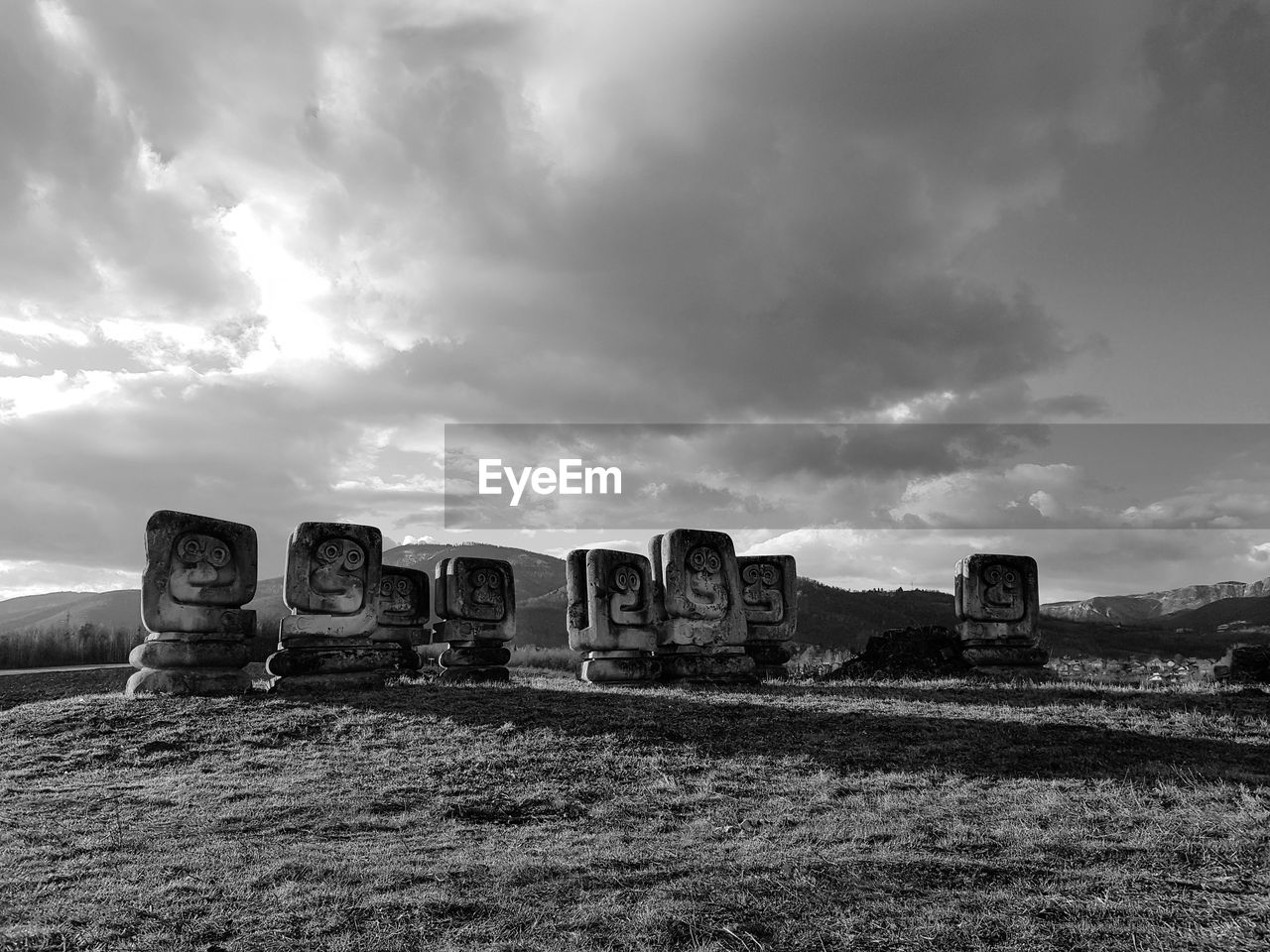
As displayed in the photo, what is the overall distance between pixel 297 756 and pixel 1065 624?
46349mm

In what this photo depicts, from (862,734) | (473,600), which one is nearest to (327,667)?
(473,600)

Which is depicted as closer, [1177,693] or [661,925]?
[661,925]

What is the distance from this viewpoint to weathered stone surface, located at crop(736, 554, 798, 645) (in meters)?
18.0

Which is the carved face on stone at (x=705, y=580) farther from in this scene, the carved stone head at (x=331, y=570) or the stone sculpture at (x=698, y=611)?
the carved stone head at (x=331, y=570)

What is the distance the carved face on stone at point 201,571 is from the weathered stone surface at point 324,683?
60.0 inches

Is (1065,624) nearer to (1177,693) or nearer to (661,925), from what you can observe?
(1177,693)

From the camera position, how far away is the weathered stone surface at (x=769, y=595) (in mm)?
18031

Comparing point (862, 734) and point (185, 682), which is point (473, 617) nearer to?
point (185, 682)

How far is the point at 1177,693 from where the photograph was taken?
13.6 meters

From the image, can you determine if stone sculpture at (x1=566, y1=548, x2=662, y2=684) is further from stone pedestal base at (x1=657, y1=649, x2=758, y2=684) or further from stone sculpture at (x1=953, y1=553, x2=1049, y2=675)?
stone sculpture at (x1=953, y1=553, x2=1049, y2=675)

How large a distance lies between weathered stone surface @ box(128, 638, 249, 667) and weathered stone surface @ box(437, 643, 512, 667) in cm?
430

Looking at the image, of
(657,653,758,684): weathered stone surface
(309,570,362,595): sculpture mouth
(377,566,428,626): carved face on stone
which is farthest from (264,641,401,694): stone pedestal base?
(657,653,758,684): weathered stone surface

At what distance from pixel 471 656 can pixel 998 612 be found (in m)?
10.1

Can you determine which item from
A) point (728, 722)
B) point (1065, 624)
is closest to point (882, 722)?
point (728, 722)
